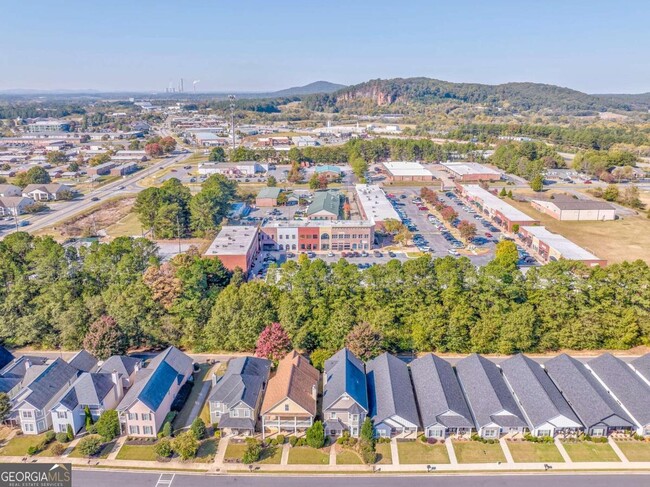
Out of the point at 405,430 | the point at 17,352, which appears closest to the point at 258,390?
the point at 405,430

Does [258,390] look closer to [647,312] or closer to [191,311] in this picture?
[191,311]

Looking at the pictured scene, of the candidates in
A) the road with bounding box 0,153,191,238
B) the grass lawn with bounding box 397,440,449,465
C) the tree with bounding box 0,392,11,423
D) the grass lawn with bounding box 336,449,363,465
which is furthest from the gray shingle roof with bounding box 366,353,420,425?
the road with bounding box 0,153,191,238

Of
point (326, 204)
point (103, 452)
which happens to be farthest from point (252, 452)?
point (326, 204)

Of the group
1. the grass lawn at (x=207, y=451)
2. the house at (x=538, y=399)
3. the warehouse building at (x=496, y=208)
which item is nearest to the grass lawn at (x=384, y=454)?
the house at (x=538, y=399)

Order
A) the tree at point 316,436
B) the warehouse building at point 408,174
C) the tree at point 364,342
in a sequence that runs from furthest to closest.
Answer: the warehouse building at point 408,174 < the tree at point 364,342 < the tree at point 316,436

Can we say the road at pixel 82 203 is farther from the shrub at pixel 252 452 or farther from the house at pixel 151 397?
the shrub at pixel 252 452

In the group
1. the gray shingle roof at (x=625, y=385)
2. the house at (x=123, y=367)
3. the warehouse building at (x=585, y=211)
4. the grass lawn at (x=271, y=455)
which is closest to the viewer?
the grass lawn at (x=271, y=455)
